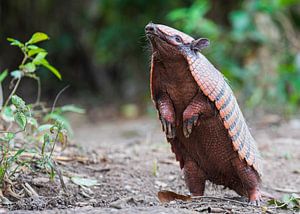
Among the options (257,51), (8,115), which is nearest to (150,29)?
(8,115)

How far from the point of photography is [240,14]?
9.92 m

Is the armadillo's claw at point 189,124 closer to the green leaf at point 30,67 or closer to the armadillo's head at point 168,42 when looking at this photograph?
the armadillo's head at point 168,42

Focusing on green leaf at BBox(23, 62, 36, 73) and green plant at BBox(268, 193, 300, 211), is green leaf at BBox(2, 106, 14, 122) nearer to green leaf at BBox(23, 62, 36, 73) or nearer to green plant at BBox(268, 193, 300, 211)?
green leaf at BBox(23, 62, 36, 73)

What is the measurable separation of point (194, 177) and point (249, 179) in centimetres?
37

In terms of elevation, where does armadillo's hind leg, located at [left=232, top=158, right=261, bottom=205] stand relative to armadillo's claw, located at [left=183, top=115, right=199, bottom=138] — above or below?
below

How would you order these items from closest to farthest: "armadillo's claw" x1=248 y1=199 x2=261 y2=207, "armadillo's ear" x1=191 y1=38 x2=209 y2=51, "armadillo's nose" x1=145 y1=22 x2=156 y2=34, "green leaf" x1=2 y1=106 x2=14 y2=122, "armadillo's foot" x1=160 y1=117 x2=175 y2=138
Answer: "armadillo's nose" x1=145 y1=22 x2=156 y2=34, "armadillo's ear" x1=191 y1=38 x2=209 y2=51, "armadillo's foot" x1=160 y1=117 x2=175 y2=138, "armadillo's claw" x1=248 y1=199 x2=261 y2=207, "green leaf" x1=2 y1=106 x2=14 y2=122

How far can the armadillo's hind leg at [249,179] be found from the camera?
383cm

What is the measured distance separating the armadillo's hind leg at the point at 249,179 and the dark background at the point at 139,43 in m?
3.17

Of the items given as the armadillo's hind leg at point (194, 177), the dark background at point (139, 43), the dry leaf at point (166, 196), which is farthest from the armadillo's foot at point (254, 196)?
the dark background at point (139, 43)

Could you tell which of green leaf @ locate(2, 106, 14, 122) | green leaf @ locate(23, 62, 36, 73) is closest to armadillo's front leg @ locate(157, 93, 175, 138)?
green leaf @ locate(23, 62, 36, 73)

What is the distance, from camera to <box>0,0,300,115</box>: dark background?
9664 mm

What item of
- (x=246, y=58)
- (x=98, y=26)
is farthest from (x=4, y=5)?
(x=246, y=58)

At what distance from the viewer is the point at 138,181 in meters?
4.72

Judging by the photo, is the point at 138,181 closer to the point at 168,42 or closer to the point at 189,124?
the point at 189,124
